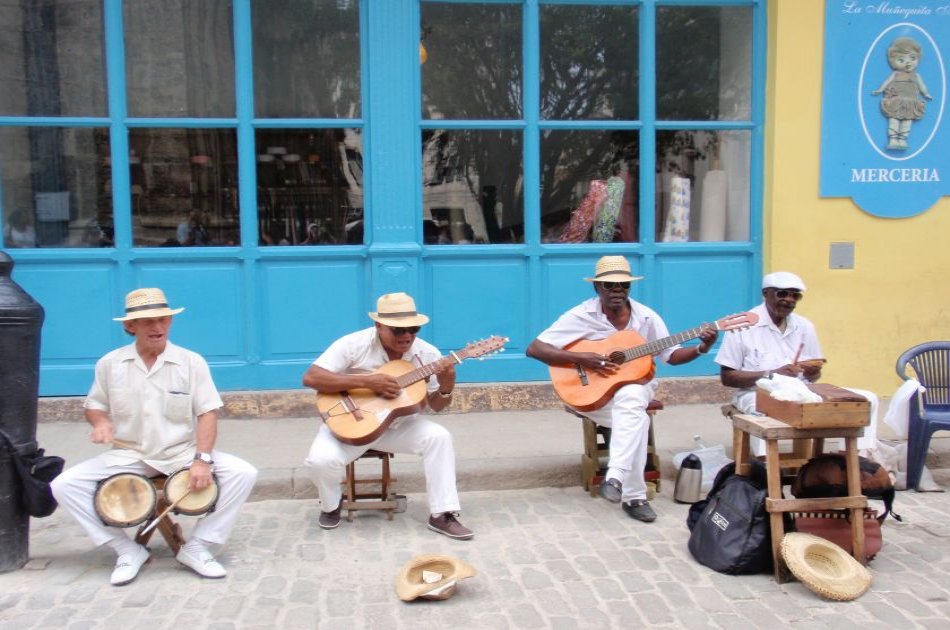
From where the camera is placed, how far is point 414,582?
12.6 feet

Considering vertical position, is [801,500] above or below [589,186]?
below

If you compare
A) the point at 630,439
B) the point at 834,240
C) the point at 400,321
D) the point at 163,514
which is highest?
the point at 834,240

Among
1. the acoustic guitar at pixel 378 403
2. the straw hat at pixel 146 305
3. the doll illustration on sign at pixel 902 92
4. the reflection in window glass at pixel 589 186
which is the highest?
the doll illustration on sign at pixel 902 92

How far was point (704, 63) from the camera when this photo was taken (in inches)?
285

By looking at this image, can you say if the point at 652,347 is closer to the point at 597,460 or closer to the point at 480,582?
the point at 597,460

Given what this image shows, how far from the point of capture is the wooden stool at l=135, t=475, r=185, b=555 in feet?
13.6

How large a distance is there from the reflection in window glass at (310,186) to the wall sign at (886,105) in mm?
3808

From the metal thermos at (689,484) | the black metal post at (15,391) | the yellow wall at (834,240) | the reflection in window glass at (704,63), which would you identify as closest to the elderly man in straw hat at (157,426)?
the black metal post at (15,391)

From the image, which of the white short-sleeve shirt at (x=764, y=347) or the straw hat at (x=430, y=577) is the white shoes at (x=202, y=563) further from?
the white short-sleeve shirt at (x=764, y=347)

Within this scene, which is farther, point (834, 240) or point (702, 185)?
point (702, 185)

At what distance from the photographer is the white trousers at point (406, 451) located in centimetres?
462

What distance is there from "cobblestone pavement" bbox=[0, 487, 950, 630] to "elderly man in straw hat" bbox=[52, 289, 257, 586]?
0.61ft

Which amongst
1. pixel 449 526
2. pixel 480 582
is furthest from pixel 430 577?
pixel 449 526

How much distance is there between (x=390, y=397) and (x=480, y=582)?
1104 mm
